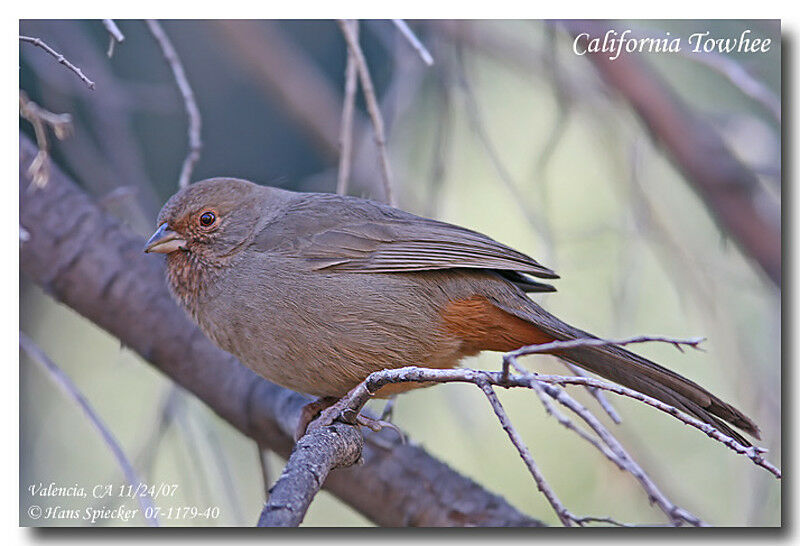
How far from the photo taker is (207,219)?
2994 mm

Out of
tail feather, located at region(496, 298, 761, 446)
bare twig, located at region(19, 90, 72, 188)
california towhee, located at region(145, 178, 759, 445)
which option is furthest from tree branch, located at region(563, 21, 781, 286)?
bare twig, located at region(19, 90, 72, 188)

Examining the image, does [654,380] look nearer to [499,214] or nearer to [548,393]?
[548,393]

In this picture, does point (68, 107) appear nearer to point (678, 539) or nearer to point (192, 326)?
point (192, 326)

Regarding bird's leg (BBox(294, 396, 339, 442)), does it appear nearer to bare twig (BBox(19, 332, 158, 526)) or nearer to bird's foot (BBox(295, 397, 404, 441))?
bird's foot (BBox(295, 397, 404, 441))

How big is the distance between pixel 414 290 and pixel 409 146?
1217 millimetres

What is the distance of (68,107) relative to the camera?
144 inches

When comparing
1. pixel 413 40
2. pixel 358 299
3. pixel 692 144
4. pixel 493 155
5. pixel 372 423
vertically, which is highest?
pixel 413 40

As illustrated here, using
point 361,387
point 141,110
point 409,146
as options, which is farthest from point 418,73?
point 361,387

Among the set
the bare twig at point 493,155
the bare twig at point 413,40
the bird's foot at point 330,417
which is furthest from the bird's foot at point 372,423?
the bare twig at point 413,40

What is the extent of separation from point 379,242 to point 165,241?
26.8 inches

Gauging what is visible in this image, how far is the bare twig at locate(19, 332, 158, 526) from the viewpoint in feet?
10.0

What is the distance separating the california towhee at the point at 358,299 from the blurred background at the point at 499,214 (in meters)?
0.46

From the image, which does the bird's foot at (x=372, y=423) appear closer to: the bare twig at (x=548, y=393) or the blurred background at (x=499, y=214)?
the bare twig at (x=548, y=393)

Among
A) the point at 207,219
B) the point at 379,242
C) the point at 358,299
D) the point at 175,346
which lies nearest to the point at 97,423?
the point at 175,346
